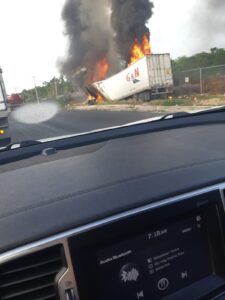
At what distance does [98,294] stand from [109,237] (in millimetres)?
194

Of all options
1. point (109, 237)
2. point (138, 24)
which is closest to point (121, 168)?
point (109, 237)

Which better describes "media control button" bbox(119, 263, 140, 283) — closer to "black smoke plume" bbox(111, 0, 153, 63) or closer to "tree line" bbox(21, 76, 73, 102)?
"black smoke plume" bbox(111, 0, 153, 63)

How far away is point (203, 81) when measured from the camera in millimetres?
28844

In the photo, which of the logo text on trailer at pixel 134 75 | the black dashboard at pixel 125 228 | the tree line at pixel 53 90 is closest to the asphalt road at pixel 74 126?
the black dashboard at pixel 125 228

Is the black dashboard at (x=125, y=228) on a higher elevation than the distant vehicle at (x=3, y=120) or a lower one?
higher

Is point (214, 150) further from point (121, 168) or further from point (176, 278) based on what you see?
point (176, 278)

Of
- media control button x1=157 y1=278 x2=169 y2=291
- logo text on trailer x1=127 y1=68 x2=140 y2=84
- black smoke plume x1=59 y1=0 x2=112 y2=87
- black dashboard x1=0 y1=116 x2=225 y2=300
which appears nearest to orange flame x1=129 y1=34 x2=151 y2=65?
black smoke plume x1=59 y1=0 x2=112 y2=87

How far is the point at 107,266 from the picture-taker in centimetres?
141

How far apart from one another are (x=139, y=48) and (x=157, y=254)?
4687 cm

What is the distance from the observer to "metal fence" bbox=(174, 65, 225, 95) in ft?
88.8

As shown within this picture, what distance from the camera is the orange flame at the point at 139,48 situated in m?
46.1

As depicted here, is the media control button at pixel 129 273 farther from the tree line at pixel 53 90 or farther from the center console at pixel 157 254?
the tree line at pixel 53 90

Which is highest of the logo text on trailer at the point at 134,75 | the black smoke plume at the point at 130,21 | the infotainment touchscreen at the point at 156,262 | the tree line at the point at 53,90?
the black smoke plume at the point at 130,21

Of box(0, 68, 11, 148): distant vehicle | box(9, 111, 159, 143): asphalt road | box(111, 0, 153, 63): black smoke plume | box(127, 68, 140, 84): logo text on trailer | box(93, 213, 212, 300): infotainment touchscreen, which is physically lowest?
box(9, 111, 159, 143): asphalt road
